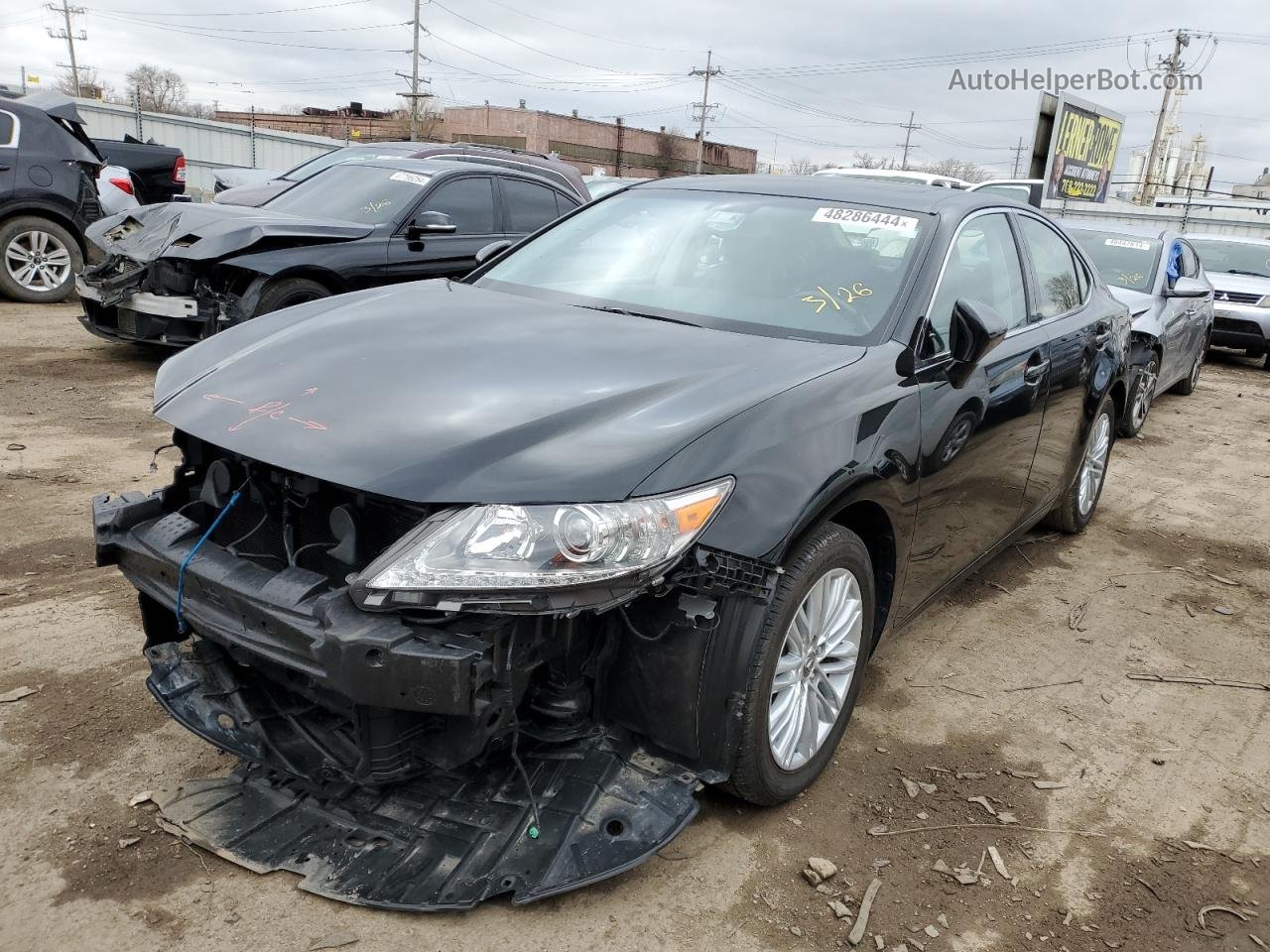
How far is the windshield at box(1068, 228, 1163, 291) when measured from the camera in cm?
830

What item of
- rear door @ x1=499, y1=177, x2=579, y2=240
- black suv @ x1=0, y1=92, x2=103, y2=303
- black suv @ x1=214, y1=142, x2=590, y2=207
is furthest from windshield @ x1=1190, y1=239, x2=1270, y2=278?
black suv @ x1=0, y1=92, x2=103, y2=303

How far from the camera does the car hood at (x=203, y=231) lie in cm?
669

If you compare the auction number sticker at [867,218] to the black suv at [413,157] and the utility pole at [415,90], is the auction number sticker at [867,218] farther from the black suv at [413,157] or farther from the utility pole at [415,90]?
the utility pole at [415,90]

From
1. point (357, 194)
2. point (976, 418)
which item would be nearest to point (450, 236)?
point (357, 194)

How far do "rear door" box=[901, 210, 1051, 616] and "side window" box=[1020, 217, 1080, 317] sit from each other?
213 millimetres

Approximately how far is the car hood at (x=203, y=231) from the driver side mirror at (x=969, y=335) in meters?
5.23

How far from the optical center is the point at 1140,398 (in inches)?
311

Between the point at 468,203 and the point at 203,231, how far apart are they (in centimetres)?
210

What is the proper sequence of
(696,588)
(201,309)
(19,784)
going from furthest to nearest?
(201,309) → (19,784) → (696,588)

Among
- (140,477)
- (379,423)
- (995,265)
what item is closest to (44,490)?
(140,477)

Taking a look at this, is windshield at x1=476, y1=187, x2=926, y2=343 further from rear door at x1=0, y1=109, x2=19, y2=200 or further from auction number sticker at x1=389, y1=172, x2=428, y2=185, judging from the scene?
rear door at x1=0, y1=109, x2=19, y2=200

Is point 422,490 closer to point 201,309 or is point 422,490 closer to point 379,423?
point 379,423

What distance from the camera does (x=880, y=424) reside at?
2746mm

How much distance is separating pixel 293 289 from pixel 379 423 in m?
5.04
